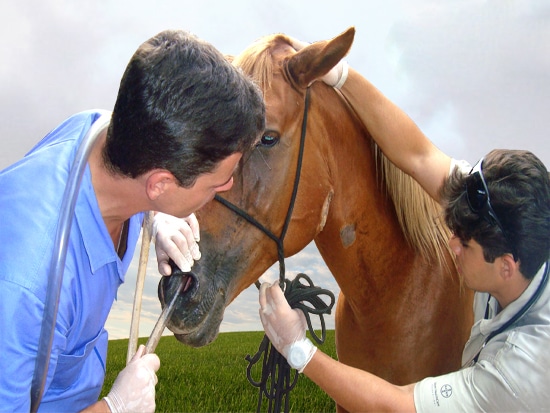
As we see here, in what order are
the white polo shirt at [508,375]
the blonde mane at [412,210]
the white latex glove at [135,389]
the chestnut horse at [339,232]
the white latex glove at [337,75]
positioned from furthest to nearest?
the blonde mane at [412,210] < the white latex glove at [337,75] < the chestnut horse at [339,232] < the white polo shirt at [508,375] < the white latex glove at [135,389]

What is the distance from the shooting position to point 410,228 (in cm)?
249

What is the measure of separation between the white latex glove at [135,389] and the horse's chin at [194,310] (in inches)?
13.2

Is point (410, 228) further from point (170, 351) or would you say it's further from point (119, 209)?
point (170, 351)

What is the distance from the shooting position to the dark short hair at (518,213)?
1.84m

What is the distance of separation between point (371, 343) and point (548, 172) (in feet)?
3.67

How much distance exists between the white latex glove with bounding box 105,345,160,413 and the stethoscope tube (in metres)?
0.29

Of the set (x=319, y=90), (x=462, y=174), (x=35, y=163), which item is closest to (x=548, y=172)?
(x=462, y=174)

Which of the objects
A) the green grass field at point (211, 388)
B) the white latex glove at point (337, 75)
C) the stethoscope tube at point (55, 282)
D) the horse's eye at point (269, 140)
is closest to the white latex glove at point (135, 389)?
the stethoscope tube at point (55, 282)

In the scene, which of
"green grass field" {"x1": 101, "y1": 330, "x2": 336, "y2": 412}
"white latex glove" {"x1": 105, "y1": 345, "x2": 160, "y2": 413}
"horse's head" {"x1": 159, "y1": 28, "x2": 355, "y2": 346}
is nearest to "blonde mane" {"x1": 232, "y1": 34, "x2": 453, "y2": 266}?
"horse's head" {"x1": 159, "y1": 28, "x2": 355, "y2": 346}

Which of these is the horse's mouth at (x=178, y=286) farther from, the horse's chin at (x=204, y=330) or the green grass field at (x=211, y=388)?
the green grass field at (x=211, y=388)

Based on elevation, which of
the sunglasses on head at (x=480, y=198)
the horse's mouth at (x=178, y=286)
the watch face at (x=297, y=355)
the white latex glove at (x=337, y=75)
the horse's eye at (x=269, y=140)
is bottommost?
the watch face at (x=297, y=355)

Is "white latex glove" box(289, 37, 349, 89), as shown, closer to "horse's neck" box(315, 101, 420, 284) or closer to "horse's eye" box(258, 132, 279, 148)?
"horse's neck" box(315, 101, 420, 284)

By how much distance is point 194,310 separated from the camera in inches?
79.7

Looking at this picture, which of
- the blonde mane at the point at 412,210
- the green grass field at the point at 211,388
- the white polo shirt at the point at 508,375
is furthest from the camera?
the green grass field at the point at 211,388
